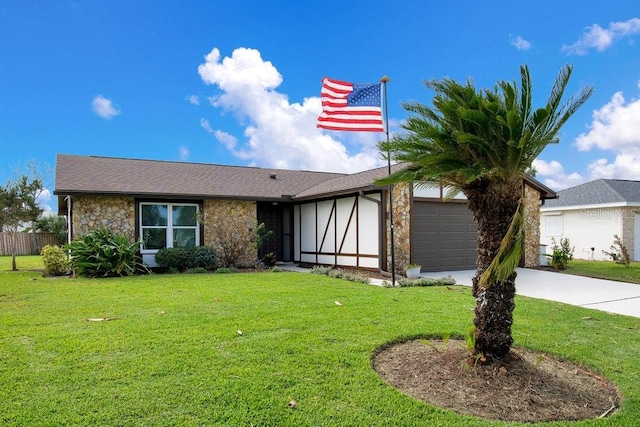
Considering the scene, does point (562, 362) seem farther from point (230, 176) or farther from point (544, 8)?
point (230, 176)

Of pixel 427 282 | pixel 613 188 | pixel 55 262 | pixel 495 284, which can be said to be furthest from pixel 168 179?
pixel 613 188

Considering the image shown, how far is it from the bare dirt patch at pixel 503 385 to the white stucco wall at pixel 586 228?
1863 cm

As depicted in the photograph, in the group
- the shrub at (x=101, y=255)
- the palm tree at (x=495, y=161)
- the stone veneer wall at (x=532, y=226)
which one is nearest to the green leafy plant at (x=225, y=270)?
the shrub at (x=101, y=255)

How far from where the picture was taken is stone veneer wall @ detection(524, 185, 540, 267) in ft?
46.9

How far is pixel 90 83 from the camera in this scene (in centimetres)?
1488

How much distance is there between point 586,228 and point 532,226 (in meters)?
8.37

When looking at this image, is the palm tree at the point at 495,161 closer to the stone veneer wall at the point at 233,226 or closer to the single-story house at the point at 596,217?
the stone veneer wall at the point at 233,226

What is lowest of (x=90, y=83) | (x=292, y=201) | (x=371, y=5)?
(x=292, y=201)

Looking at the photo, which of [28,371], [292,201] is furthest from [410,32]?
[28,371]

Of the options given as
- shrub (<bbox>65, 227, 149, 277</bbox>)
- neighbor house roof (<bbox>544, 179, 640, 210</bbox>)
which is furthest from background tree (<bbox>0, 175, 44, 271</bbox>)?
neighbor house roof (<bbox>544, 179, 640, 210</bbox>)

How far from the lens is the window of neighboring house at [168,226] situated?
1321 centimetres

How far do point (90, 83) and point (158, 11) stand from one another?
5.27 metres

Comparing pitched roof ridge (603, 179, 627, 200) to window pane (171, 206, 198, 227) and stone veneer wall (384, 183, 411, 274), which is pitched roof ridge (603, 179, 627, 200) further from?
window pane (171, 206, 198, 227)

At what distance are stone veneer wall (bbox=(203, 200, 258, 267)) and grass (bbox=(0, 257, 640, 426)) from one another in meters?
5.77
